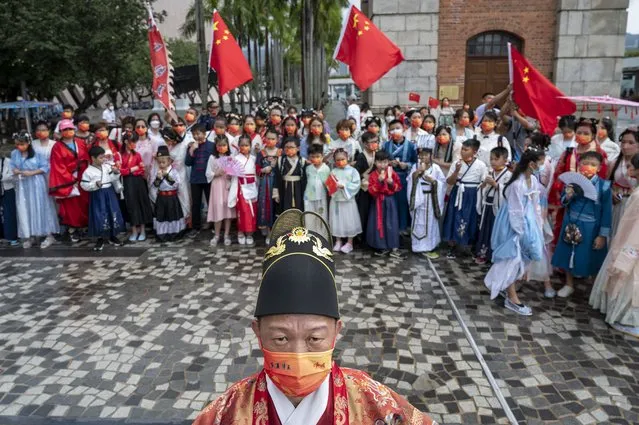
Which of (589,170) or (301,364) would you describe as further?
(589,170)

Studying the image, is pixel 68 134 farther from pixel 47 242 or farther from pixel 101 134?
pixel 47 242

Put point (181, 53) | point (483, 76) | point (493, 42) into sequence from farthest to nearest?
point (181, 53), point (483, 76), point (493, 42)

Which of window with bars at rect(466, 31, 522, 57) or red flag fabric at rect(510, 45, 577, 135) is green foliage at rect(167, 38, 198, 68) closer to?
window with bars at rect(466, 31, 522, 57)

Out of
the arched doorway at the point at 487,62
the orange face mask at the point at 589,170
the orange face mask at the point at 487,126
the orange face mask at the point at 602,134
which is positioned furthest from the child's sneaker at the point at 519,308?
the arched doorway at the point at 487,62

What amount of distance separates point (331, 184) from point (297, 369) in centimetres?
556

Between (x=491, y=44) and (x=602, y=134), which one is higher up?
(x=491, y=44)

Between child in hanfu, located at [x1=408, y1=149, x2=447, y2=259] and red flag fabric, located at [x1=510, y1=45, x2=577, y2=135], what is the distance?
1.44 metres

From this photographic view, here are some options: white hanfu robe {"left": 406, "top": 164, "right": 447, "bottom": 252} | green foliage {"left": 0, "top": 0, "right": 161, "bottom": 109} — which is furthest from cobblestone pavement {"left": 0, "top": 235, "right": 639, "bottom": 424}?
green foliage {"left": 0, "top": 0, "right": 161, "bottom": 109}

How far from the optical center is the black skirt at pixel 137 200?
775cm

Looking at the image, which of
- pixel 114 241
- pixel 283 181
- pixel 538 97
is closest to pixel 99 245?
pixel 114 241

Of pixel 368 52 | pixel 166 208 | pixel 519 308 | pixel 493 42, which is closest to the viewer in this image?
pixel 519 308

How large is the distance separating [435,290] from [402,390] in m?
2.17

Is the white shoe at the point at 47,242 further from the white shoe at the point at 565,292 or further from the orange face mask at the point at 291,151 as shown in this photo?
the white shoe at the point at 565,292

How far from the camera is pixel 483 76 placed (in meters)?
14.3
